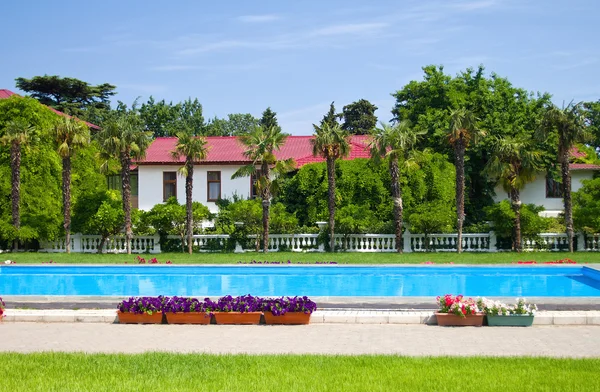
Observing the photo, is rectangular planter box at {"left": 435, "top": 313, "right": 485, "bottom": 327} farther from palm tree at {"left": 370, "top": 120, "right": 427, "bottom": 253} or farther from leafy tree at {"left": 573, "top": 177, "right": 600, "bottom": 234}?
leafy tree at {"left": 573, "top": 177, "right": 600, "bottom": 234}

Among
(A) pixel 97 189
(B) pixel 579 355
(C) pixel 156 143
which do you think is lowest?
(B) pixel 579 355

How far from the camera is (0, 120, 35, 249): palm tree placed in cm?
3322

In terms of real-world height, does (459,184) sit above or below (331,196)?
above

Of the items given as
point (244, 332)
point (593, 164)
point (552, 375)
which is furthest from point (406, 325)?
point (593, 164)

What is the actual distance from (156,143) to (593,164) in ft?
80.3

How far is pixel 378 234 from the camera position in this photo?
109 ft

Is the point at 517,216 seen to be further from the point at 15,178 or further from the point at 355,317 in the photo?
the point at 15,178

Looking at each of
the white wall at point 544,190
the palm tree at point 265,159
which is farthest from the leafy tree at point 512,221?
the palm tree at point 265,159

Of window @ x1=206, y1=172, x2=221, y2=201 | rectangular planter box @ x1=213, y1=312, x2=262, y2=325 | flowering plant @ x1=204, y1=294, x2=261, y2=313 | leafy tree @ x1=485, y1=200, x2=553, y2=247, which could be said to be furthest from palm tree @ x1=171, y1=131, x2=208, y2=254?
rectangular planter box @ x1=213, y1=312, x2=262, y2=325

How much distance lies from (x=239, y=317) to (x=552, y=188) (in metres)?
27.6

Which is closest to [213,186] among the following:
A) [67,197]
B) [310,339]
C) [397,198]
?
[67,197]

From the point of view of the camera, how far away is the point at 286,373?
9438 millimetres

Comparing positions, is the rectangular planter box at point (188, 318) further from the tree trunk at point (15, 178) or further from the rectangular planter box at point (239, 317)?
the tree trunk at point (15, 178)

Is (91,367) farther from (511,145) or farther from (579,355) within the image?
(511,145)
